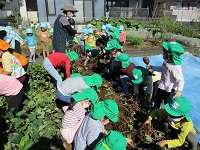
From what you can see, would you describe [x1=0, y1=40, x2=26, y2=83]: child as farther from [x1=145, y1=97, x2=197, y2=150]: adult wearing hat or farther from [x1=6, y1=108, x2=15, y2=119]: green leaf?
[x1=145, y1=97, x2=197, y2=150]: adult wearing hat

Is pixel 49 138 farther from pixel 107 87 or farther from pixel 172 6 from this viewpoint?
pixel 172 6

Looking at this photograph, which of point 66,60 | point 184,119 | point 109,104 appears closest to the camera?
point 109,104

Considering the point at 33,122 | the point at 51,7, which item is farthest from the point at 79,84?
the point at 51,7

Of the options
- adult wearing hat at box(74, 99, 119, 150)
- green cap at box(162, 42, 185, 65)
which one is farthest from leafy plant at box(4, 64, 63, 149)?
green cap at box(162, 42, 185, 65)

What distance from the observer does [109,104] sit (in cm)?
172

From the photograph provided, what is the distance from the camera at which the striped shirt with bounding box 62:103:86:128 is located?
2.23 metres

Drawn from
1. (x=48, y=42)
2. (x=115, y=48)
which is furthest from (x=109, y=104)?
(x=48, y=42)

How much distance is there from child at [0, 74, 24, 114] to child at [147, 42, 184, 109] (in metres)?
2.03

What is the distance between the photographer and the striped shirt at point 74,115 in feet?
7.30

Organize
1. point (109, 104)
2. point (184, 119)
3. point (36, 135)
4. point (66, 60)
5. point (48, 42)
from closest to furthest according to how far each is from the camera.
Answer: point (109, 104)
point (184, 119)
point (36, 135)
point (66, 60)
point (48, 42)

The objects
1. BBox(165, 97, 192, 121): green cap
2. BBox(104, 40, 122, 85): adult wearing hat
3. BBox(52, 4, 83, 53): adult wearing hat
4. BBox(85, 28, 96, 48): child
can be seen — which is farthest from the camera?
BBox(85, 28, 96, 48): child

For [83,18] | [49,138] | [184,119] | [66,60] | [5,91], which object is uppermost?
[83,18]

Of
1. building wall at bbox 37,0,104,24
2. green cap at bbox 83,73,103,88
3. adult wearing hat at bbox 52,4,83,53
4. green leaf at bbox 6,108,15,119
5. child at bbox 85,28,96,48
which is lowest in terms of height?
green leaf at bbox 6,108,15,119

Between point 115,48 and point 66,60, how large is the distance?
1168mm
